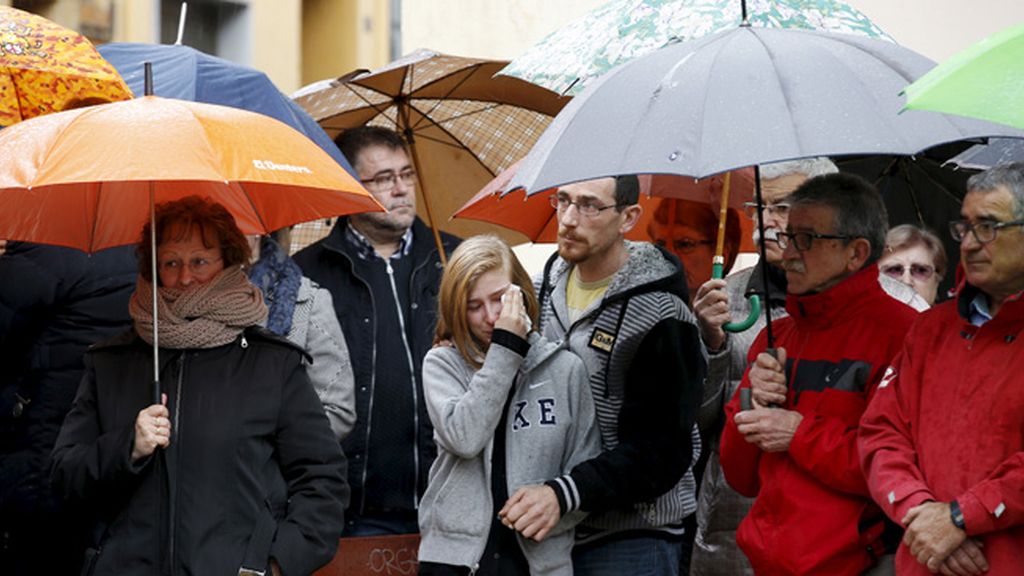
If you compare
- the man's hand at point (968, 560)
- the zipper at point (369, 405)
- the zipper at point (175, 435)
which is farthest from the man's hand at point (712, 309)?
the zipper at point (175, 435)

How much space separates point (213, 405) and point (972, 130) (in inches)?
82.0

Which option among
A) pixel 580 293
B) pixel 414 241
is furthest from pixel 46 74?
pixel 580 293

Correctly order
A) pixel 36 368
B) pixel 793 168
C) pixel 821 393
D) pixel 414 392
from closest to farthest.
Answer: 1. pixel 821 393
2. pixel 36 368
3. pixel 414 392
4. pixel 793 168

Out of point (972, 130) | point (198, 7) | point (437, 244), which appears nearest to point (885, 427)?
point (972, 130)

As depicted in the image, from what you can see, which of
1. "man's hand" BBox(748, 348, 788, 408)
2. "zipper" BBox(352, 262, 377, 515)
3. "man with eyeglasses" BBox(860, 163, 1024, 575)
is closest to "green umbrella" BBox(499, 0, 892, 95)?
"zipper" BBox(352, 262, 377, 515)

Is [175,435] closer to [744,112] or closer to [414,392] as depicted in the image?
[414,392]

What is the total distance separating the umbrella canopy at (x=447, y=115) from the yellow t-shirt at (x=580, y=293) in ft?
4.54

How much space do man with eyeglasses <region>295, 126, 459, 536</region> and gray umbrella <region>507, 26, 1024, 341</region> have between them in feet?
4.98

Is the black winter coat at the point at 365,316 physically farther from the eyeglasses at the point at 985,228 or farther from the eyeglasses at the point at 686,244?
the eyeglasses at the point at 985,228

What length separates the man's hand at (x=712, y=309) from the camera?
534 centimetres

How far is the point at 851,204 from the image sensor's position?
4922mm

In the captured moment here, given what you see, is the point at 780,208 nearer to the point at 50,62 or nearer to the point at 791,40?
the point at 791,40

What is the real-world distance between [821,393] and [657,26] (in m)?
1.39

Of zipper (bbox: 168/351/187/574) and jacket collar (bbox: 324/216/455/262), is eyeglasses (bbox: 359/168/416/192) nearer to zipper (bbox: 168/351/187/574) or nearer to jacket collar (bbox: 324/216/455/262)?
jacket collar (bbox: 324/216/455/262)
